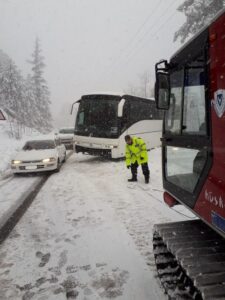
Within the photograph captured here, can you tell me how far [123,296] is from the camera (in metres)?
4.02

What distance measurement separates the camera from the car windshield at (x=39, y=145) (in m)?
14.7

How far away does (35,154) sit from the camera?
1359 centimetres

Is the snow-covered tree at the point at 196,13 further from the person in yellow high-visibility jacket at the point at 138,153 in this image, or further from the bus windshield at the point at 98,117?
the person in yellow high-visibility jacket at the point at 138,153

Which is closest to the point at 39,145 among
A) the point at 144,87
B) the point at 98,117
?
the point at 98,117

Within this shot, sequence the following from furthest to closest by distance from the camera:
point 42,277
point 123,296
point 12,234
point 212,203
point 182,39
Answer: point 182,39 < point 12,234 < point 42,277 < point 123,296 < point 212,203

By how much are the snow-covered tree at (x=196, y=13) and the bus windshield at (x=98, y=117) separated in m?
14.1

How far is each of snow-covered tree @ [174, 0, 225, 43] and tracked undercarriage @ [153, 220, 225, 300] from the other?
25.7 m

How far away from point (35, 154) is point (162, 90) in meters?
10.3

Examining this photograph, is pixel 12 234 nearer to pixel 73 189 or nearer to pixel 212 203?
pixel 73 189

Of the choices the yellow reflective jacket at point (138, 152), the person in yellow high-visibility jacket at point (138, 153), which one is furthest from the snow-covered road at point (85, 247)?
the yellow reflective jacket at point (138, 152)

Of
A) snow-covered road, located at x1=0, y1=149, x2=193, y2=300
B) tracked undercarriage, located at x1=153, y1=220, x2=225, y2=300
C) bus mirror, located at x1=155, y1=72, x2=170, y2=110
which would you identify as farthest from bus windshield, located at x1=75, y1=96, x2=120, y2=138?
tracked undercarriage, located at x1=153, y1=220, x2=225, y2=300

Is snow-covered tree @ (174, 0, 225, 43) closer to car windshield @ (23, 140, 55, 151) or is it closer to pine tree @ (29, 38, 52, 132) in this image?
car windshield @ (23, 140, 55, 151)

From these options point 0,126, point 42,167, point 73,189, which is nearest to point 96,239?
point 73,189

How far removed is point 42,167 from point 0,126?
1022 inches
